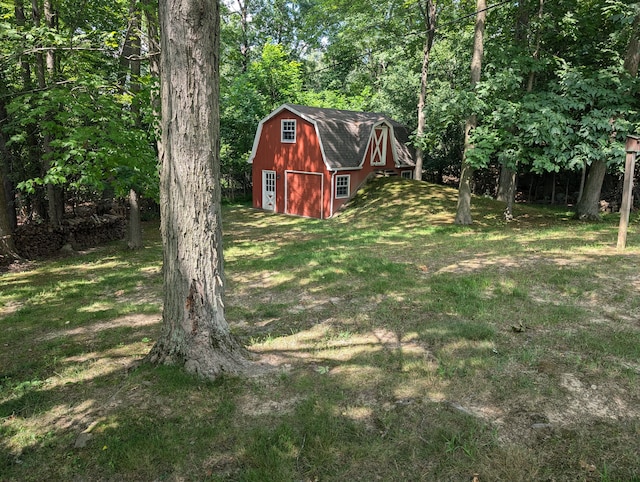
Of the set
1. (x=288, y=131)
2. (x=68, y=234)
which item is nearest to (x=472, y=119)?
(x=288, y=131)

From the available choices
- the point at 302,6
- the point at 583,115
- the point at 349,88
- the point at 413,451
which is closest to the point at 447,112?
the point at 583,115

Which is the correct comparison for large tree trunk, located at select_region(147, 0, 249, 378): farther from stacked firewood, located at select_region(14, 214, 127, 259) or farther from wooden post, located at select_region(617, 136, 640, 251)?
stacked firewood, located at select_region(14, 214, 127, 259)

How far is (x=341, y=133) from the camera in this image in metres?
22.8

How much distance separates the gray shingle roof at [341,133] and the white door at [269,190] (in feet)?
13.0

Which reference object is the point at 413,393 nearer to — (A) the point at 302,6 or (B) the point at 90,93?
(B) the point at 90,93

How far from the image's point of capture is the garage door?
22266 millimetres

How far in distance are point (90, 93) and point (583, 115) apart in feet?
47.1

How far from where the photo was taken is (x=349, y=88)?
3650 cm

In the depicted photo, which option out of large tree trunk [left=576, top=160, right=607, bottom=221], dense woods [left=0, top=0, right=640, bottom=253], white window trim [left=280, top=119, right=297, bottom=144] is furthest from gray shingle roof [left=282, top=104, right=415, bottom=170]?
large tree trunk [left=576, top=160, right=607, bottom=221]

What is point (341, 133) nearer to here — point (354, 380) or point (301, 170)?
point (301, 170)

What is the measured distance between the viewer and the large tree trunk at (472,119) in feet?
46.8

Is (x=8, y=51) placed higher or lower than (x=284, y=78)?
lower

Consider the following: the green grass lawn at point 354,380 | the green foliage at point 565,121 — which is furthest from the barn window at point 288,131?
the green grass lawn at point 354,380

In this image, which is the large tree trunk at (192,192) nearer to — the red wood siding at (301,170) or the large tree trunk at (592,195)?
the large tree trunk at (592,195)
